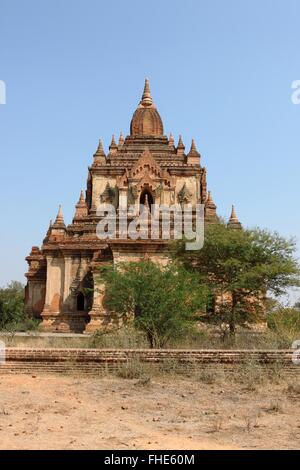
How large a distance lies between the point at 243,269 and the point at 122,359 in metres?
7.89

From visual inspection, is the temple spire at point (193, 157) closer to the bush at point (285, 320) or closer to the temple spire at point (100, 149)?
the temple spire at point (100, 149)

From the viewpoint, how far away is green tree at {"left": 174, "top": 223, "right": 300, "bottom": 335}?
17344 mm

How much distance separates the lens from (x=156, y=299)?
14703 mm

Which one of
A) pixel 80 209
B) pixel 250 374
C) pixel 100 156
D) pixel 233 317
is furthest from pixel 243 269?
pixel 100 156

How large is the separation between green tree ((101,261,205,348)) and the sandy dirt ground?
3.94 meters

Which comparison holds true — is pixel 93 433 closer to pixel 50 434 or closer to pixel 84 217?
pixel 50 434

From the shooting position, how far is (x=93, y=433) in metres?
6.70

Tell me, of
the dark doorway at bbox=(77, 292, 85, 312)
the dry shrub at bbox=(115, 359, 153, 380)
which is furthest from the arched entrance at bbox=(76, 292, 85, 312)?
the dry shrub at bbox=(115, 359, 153, 380)

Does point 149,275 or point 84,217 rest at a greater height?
point 84,217

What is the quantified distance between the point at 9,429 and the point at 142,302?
8.14 metres

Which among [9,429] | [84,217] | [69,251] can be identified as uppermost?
[84,217]

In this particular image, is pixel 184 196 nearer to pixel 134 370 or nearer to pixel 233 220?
pixel 233 220

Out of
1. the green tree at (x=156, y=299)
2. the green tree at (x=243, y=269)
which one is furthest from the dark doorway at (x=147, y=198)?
the green tree at (x=156, y=299)
